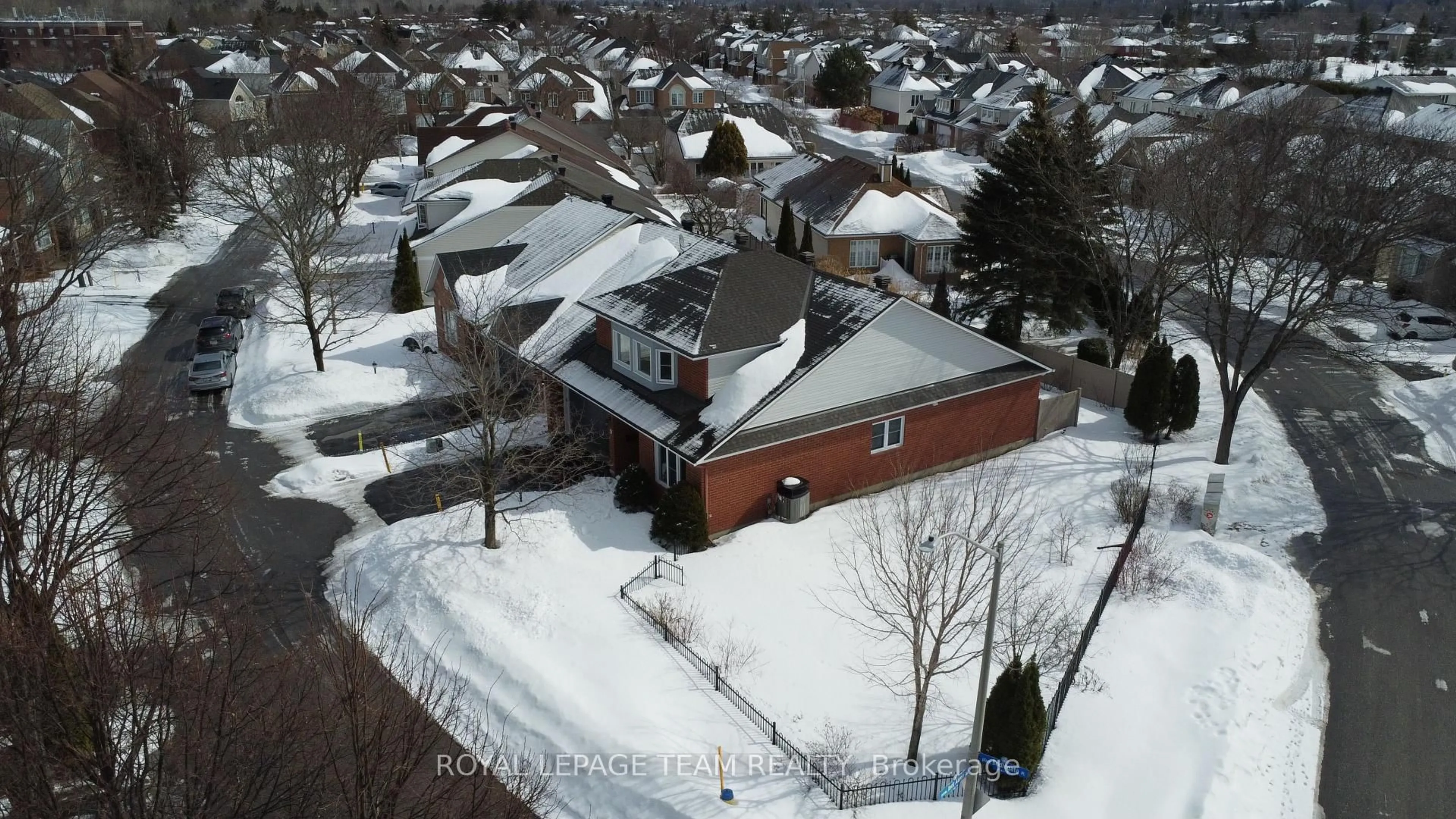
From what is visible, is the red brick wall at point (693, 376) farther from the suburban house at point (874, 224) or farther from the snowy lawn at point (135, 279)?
the suburban house at point (874, 224)

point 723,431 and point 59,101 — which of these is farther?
point 59,101

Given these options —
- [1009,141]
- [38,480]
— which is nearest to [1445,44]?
[1009,141]

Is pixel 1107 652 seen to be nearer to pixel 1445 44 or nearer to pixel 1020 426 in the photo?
pixel 1020 426

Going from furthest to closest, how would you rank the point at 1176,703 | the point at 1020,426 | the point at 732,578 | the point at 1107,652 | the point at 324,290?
1. the point at 324,290
2. the point at 1020,426
3. the point at 732,578
4. the point at 1107,652
5. the point at 1176,703

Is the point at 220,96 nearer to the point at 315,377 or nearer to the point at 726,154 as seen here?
the point at 726,154

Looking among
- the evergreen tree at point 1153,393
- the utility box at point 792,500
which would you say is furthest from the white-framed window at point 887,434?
the evergreen tree at point 1153,393

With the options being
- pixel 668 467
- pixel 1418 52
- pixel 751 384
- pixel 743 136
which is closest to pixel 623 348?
pixel 668 467

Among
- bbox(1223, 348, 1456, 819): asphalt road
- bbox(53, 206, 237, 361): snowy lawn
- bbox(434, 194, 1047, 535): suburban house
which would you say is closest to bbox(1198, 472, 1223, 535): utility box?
bbox(1223, 348, 1456, 819): asphalt road
